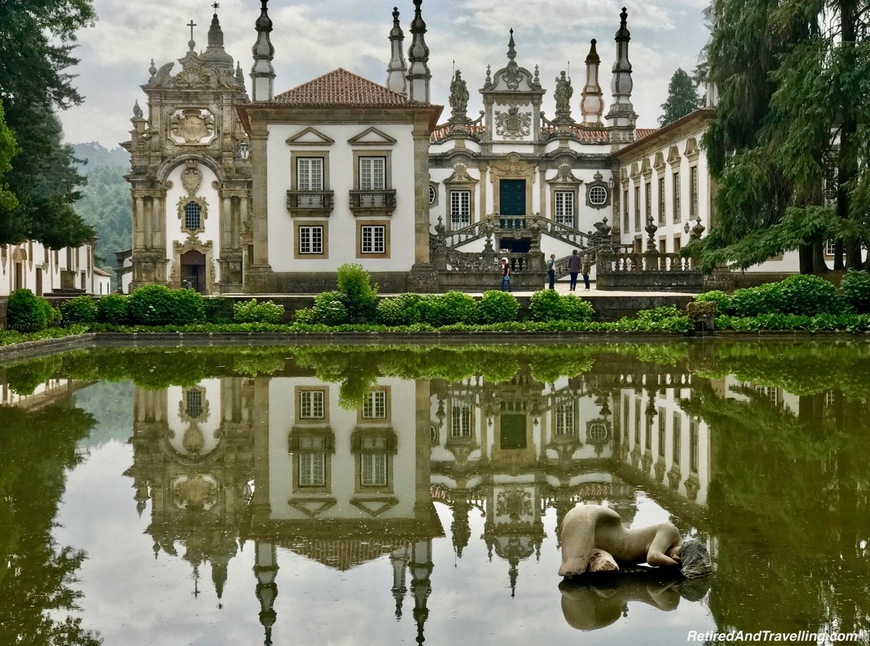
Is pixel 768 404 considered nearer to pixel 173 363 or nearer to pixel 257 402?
pixel 257 402

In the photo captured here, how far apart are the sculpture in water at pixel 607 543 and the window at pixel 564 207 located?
37.5 metres

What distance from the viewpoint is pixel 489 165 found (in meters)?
41.7

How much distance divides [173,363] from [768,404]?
9.61m

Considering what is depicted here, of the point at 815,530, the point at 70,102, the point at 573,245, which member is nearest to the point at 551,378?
the point at 815,530

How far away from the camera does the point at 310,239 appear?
30547mm

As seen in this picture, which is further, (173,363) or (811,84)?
(811,84)

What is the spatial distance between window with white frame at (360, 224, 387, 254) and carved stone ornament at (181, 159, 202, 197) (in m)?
17.1

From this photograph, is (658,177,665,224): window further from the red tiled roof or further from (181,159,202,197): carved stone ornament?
(181,159,202,197): carved stone ornament

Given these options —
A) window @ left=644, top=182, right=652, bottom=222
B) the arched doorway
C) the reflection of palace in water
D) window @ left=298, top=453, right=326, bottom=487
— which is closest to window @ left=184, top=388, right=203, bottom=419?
the reflection of palace in water

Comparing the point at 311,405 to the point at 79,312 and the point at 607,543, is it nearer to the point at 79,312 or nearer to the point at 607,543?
the point at 607,543

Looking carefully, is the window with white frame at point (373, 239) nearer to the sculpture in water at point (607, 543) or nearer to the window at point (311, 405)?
the window at point (311, 405)

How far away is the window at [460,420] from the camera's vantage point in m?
9.09

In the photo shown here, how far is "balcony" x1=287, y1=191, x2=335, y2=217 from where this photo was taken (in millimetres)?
30094

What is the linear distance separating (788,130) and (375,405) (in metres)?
16.6
